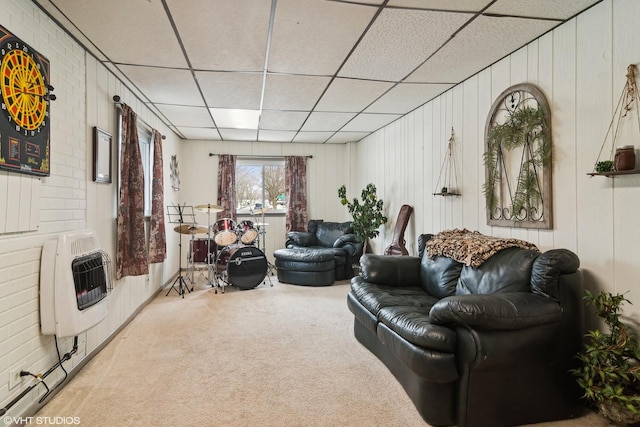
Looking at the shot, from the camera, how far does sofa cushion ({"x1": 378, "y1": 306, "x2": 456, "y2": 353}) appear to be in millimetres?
1844

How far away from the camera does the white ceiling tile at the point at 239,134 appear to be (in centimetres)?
571

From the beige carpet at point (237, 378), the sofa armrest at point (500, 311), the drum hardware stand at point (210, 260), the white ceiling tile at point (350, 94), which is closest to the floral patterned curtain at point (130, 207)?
the beige carpet at point (237, 378)

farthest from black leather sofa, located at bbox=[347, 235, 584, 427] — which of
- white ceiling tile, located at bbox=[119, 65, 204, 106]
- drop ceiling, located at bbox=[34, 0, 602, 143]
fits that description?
white ceiling tile, located at bbox=[119, 65, 204, 106]

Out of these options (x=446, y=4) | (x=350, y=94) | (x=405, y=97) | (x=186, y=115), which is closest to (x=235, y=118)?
(x=186, y=115)

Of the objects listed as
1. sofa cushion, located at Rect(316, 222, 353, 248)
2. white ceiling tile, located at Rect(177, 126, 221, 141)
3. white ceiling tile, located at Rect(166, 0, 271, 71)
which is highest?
white ceiling tile, located at Rect(177, 126, 221, 141)

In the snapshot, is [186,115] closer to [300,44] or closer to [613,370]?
[300,44]

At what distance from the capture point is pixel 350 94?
3.77 metres

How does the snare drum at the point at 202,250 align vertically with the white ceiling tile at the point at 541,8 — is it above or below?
below

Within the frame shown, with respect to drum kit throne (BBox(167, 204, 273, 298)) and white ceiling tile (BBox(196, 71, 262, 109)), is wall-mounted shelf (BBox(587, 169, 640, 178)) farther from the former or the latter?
drum kit throne (BBox(167, 204, 273, 298))

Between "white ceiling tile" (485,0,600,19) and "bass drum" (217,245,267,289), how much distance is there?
3893mm

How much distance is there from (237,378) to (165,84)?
286cm

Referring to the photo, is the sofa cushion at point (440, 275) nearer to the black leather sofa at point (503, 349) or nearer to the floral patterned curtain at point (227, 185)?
the black leather sofa at point (503, 349)

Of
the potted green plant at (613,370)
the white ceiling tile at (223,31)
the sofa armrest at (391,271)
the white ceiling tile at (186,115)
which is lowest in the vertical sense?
the potted green plant at (613,370)

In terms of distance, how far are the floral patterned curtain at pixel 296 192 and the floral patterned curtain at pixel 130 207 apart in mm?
3408
